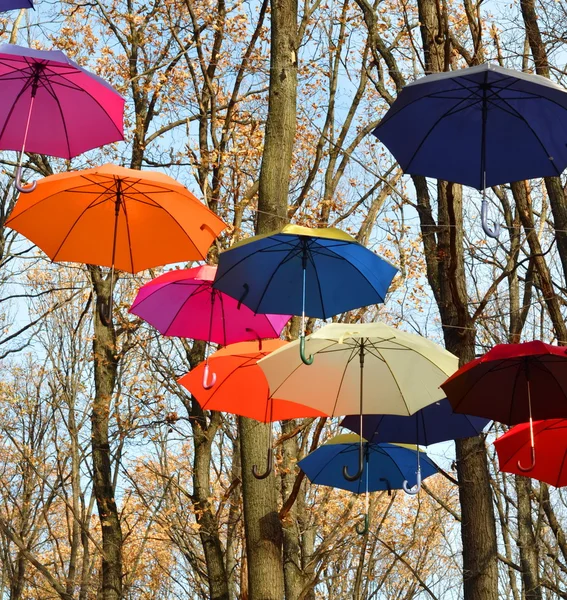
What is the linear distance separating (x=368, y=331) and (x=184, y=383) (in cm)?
201

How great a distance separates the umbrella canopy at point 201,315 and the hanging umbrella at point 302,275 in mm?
785

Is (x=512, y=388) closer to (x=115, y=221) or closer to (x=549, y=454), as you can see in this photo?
(x=549, y=454)

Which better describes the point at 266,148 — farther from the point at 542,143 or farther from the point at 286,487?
the point at 286,487

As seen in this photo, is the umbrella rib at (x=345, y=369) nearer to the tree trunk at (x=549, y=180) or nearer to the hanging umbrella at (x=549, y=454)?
the hanging umbrella at (x=549, y=454)

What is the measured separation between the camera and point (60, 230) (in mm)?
6570

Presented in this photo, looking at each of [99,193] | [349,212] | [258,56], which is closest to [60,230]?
[99,193]

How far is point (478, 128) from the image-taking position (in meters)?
5.79

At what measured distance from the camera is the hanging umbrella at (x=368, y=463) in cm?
825

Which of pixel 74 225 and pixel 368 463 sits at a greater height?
pixel 74 225

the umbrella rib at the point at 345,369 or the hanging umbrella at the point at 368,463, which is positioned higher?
the umbrella rib at the point at 345,369

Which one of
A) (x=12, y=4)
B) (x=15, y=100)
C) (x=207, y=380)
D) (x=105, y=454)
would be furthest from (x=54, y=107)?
(x=105, y=454)

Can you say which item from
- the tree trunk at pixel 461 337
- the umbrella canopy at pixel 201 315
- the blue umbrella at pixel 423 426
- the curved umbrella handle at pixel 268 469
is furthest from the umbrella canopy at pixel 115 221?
the blue umbrella at pixel 423 426

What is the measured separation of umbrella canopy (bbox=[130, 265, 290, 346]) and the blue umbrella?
47.5 inches

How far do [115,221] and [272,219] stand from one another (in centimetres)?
137
